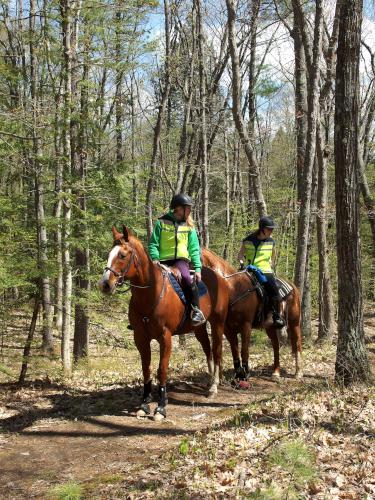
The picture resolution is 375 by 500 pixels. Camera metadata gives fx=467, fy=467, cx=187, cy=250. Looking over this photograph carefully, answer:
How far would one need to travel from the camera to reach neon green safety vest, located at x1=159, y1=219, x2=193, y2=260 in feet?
24.3

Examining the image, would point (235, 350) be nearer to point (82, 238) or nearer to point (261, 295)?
point (261, 295)

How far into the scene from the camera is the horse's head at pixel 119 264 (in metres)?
6.01

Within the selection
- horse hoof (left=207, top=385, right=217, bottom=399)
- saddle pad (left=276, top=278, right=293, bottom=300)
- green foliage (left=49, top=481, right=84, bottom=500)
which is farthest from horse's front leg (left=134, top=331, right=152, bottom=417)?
saddle pad (left=276, top=278, right=293, bottom=300)

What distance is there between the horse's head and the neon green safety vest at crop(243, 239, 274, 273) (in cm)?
384

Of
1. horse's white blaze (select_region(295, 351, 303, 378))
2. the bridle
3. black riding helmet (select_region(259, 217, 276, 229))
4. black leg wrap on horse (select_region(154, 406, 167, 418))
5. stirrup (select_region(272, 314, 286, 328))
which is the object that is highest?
black riding helmet (select_region(259, 217, 276, 229))

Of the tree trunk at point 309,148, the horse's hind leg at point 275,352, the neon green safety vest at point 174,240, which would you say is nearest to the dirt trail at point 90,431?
the horse's hind leg at point 275,352

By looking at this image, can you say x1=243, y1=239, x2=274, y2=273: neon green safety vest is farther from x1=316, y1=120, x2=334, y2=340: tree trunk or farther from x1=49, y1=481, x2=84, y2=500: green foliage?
x1=49, y1=481, x2=84, y2=500: green foliage

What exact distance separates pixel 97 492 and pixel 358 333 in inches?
168

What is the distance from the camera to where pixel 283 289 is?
995 centimetres

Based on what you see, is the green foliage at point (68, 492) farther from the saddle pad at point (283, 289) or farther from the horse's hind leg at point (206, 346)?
the saddle pad at point (283, 289)

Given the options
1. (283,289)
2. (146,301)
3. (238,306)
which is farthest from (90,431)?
(283,289)

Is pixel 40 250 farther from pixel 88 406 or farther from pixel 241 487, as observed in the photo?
pixel 241 487

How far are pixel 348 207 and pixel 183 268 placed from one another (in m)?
2.68

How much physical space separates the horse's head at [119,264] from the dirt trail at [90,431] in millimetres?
1994
